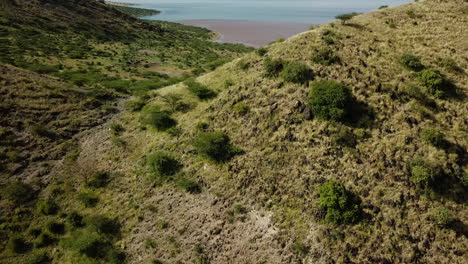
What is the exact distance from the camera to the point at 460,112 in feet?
77.4

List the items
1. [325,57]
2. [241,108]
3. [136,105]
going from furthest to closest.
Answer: [136,105] → [325,57] → [241,108]

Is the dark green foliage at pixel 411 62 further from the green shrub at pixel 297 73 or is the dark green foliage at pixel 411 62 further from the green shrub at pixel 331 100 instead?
the green shrub at pixel 297 73

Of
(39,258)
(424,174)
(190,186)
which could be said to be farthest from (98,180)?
(424,174)

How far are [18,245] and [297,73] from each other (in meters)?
32.2

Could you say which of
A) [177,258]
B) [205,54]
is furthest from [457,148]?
[205,54]

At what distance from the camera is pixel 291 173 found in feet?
74.0

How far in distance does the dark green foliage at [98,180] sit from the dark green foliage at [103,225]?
4.16 metres

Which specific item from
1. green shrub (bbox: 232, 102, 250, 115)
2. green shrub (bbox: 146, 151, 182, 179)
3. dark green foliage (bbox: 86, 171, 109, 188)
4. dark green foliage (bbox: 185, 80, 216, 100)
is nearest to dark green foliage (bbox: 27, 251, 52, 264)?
dark green foliage (bbox: 86, 171, 109, 188)

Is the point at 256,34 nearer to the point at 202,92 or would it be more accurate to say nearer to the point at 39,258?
the point at 202,92

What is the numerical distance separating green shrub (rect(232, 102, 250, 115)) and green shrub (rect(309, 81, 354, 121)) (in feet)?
24.9

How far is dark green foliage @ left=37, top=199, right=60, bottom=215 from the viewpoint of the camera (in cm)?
2384

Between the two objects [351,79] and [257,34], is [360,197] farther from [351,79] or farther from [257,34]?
[257,34]

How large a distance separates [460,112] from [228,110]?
78.1 feet

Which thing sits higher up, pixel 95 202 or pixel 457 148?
pixel 457 148
